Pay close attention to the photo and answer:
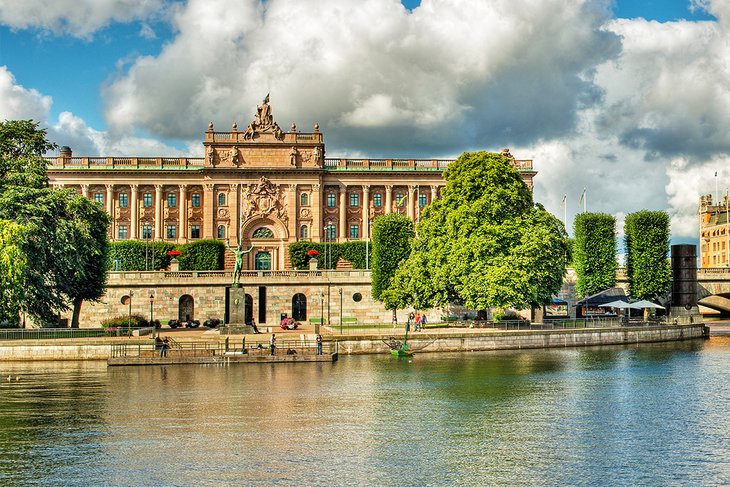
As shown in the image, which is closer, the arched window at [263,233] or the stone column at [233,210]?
the stone column at [233,210]

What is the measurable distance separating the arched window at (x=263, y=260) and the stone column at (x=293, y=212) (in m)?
3.91

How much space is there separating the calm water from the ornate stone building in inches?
2397

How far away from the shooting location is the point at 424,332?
209 feet

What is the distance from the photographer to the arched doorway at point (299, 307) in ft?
271

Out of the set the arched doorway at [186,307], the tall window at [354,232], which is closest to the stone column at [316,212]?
the tall window at [354,232]

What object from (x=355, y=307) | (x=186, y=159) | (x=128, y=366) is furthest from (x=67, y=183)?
(x=128, y=366)

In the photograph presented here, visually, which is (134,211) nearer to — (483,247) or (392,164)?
(392,164)

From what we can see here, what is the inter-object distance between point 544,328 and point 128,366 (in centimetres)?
3159

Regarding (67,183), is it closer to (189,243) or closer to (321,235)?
(189,243)

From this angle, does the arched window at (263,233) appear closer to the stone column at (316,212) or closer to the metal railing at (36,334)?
the stone column at (316,212)

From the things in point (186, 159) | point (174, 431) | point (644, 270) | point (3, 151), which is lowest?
point (174, 431)

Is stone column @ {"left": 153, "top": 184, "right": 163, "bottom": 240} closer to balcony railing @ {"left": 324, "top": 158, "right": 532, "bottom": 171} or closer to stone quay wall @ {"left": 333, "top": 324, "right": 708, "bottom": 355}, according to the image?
balcony railing @ {"left": 324, "top": 158, "right": 532, "bottom": 171}

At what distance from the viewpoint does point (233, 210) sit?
11219 cm

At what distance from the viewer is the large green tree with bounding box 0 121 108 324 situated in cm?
5522
